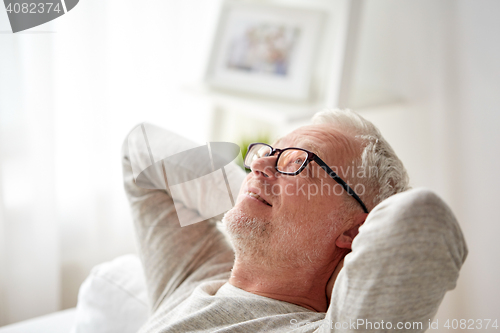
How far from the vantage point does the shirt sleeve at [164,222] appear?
1.10m

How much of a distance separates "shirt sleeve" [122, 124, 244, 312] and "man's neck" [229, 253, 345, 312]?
0.58 ft

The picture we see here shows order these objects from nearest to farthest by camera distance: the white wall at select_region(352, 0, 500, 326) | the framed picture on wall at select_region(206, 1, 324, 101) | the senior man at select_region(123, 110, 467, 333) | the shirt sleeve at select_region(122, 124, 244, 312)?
the senior man at select_region(123, 110, 467, 333) < the shirt sleeve at select_region(122, 124, 244, 312) < the white wall at select_region(352, 0, 500, 326) < the framed picture on wall at select_region(206, 1, 324, 101)

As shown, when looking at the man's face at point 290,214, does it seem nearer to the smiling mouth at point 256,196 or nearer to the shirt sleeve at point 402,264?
the smiling mouth at point 256,196

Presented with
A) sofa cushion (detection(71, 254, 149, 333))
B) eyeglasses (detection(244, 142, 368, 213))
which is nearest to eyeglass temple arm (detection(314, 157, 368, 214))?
eyeglasses (detection(244, 142, 368, 213))

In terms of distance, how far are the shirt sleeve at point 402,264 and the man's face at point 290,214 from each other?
0.93 ft

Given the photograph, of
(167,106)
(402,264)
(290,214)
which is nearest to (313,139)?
(290,214)

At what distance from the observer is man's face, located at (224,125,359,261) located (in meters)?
0.92

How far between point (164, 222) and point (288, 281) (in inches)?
15.3

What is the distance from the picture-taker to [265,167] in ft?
3.13

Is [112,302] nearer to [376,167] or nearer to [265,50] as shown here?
[376,167]

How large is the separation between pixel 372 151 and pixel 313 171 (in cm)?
15

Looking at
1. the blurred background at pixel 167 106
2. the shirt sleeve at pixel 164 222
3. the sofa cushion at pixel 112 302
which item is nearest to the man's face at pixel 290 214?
the shirt sleeve at pixel 164 222

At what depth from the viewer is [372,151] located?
0.96 meters

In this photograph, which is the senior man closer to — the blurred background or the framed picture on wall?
the blurred background
